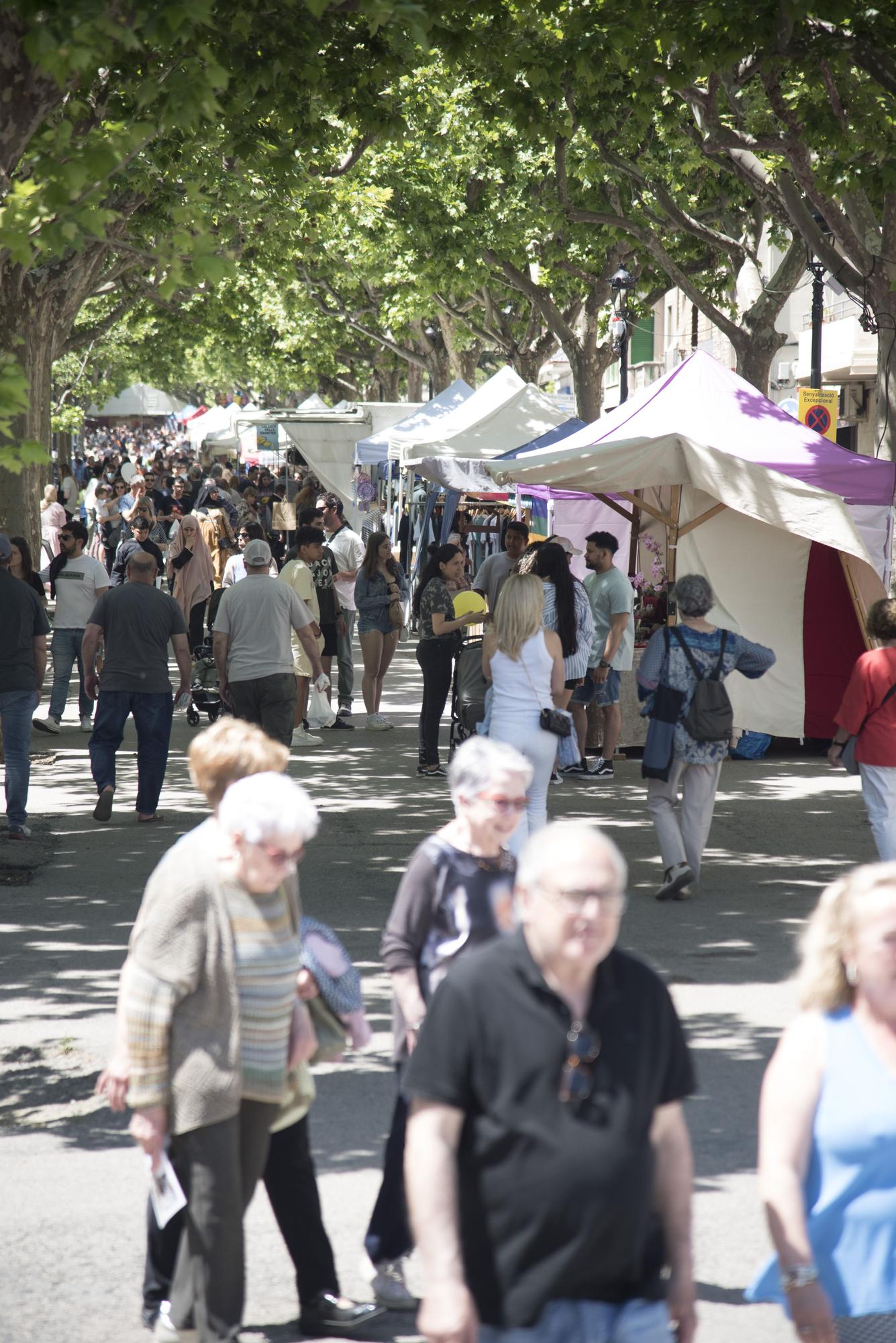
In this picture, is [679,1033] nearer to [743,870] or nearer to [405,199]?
[743,870]

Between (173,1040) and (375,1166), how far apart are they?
186cm

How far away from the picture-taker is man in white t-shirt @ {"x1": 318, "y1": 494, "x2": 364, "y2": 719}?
14992 millimetres

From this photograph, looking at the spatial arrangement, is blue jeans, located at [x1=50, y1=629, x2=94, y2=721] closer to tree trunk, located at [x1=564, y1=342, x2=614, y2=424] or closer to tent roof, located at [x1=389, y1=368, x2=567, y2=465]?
tent roof, located at [x1=389, y1=368, x2=567, y2=465]

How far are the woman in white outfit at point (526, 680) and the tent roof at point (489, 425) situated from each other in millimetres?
12730

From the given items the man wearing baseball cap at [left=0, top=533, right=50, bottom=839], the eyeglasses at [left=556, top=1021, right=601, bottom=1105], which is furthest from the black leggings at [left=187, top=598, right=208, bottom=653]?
the eyeglasses at [left=556, top=1021, right=601, bottom=1105]

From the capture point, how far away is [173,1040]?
360 centimetres

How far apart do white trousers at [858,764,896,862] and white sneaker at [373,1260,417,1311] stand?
4511 mm

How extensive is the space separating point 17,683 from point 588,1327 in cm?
807

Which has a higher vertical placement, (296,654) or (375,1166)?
(296,654)

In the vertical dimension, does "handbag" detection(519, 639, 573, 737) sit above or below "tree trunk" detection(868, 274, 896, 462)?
below

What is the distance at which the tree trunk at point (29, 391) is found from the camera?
42.6ft

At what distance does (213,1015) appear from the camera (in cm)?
360

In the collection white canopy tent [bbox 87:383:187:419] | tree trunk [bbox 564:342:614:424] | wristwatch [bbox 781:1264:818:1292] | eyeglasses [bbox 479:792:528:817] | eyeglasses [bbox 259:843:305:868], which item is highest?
white canopy tent [bbox 87:383:187:419]

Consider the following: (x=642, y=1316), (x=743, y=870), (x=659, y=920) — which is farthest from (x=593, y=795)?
(x=642, y=1316)
